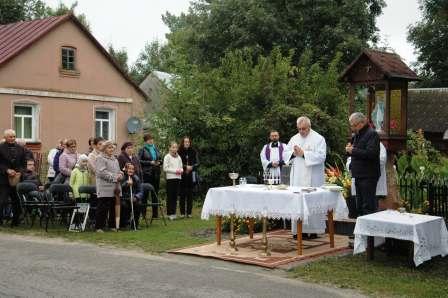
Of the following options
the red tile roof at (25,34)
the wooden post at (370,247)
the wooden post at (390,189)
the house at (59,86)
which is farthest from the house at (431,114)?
the wooden post at (370,247)

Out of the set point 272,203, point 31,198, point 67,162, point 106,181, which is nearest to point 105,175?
point 106,181

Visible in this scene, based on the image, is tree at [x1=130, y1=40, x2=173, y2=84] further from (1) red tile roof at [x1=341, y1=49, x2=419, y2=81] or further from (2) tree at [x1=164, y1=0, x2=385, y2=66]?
(1) red tile roof at [x1=341, y1=49, x2=419, y2=81]

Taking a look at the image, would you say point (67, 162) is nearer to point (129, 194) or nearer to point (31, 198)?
point (31, 198)

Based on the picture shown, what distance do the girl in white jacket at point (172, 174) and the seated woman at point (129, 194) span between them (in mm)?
1479

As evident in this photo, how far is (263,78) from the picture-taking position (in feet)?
64.7

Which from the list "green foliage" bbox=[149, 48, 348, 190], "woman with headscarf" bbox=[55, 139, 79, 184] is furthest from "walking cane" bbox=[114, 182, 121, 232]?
"green foliage" bbox=[149, 48, 348, 190]

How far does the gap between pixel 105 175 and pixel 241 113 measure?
8.45 metres

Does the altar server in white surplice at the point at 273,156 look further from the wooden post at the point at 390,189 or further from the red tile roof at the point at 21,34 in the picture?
the red tile roof at the point at 21,34

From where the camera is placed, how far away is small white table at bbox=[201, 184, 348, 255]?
30.8ft

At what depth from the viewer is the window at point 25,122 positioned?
2677 cm

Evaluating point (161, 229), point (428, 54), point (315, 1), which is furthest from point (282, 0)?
point (161, 229)

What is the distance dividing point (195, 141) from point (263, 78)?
2.69 meters

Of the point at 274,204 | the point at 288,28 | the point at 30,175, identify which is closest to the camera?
the point at 274,204

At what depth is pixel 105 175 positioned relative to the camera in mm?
12086
